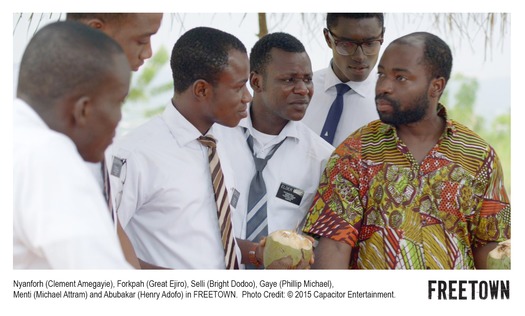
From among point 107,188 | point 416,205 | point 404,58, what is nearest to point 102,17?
point 107,188

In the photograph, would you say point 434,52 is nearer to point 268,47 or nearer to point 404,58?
point 404,58

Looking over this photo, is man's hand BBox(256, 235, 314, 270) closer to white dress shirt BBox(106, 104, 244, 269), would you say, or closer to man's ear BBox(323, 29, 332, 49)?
white dress shirt BBox(106, 104, 244, 269)

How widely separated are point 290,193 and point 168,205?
711 mm

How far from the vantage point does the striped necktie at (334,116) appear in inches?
177

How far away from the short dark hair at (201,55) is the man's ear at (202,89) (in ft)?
0.06

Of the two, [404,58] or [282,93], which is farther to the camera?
[282,93]

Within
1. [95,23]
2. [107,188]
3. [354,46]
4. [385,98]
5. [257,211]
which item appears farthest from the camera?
[354,46]

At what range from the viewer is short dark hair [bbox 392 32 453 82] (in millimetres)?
3885

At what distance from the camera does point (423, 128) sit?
3.95m

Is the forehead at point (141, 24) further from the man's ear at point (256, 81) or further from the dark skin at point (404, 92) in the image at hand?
the dark skin at point (404, 92)

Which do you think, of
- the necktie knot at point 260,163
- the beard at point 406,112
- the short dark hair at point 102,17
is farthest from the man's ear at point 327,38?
the short dark hair at point 102,17

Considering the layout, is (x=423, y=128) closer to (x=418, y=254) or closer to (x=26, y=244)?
(x=418, y=254)

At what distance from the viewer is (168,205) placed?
3654 mm
